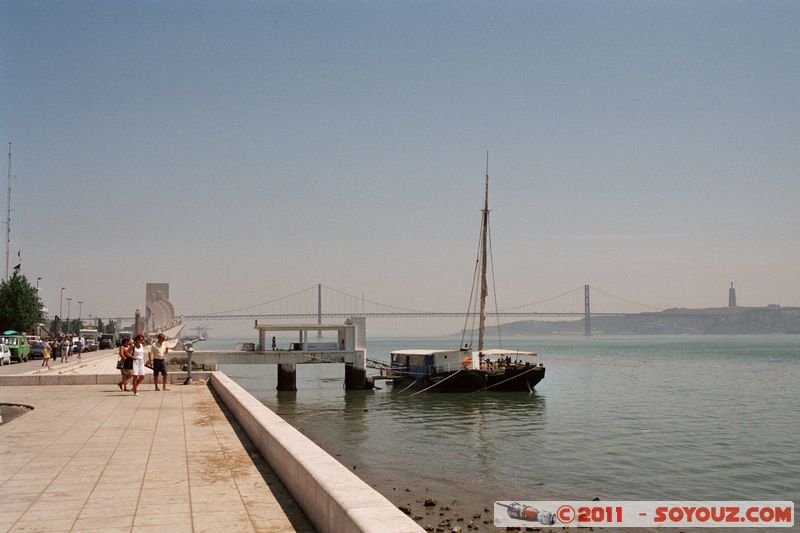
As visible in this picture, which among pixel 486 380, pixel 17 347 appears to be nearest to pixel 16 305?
pixel 17 347

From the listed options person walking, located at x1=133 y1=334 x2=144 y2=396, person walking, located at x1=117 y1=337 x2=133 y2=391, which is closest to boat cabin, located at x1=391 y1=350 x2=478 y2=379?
person walking, located at x1=117 y1=337 x2=133 y2=391

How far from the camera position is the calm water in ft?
66.6

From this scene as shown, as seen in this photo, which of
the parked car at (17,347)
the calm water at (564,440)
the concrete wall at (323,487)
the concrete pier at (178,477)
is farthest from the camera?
the parked car at (17,347)

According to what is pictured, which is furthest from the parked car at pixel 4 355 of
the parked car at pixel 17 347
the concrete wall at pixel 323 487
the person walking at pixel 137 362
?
the concrete wall at pixel 323 487

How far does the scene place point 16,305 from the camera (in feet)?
249

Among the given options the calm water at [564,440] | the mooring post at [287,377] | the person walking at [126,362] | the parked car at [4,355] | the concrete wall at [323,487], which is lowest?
the calm water at [564,440]

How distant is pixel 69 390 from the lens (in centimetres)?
2241

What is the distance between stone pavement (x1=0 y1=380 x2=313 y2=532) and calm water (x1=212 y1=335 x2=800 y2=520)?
20.7 feet

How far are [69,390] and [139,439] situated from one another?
11163 millimetres

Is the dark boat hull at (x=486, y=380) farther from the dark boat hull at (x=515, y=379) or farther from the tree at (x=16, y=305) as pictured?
the tree at (x=16, y=305)

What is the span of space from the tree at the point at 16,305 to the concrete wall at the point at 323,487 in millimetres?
73186

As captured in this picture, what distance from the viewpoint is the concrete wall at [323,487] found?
5.89 m

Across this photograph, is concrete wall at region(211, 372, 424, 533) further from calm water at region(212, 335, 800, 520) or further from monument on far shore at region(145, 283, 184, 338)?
monument on far shore at region(145, 283, 184, 338)

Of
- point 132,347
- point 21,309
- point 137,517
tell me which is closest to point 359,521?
point 137,517
